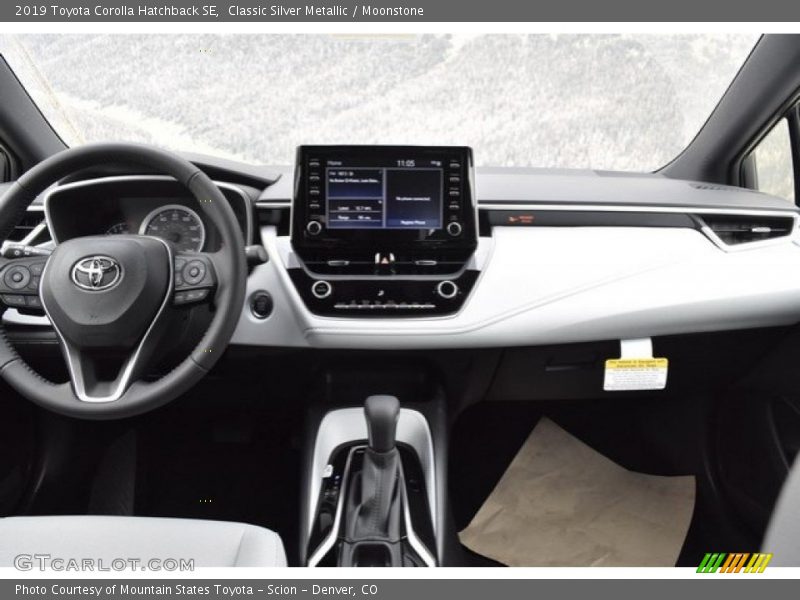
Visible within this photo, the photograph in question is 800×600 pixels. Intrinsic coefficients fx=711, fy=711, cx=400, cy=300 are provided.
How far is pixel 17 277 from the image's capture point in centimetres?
148

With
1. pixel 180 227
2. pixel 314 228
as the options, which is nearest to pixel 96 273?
pixel 180 227

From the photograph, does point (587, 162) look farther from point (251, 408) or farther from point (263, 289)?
point (251, 408)

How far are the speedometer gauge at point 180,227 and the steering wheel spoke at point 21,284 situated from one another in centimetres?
33

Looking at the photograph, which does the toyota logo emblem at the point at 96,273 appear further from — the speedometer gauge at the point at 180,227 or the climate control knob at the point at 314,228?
the climate control knob at the point at 314,228

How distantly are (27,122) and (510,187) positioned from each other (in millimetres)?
1396

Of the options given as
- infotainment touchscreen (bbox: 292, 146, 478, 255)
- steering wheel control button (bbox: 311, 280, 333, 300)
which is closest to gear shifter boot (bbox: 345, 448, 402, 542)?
steering wheel control button (bbox: 311, 280, 333, 300)

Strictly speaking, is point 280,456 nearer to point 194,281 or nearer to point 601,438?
point 194,281

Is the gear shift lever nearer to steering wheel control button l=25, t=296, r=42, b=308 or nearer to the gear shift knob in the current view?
the gear shift knob

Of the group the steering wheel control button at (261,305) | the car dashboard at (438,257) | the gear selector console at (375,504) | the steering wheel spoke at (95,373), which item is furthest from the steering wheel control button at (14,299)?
the gear selector console at (375,504)

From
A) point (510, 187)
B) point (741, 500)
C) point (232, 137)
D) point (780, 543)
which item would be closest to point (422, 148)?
point (510, 187)

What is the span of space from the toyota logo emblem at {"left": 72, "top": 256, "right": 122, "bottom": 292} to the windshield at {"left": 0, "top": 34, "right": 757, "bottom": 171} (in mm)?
602

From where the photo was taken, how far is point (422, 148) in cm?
170

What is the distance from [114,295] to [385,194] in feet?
2.19

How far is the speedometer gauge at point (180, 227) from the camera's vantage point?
1760 millimetres
